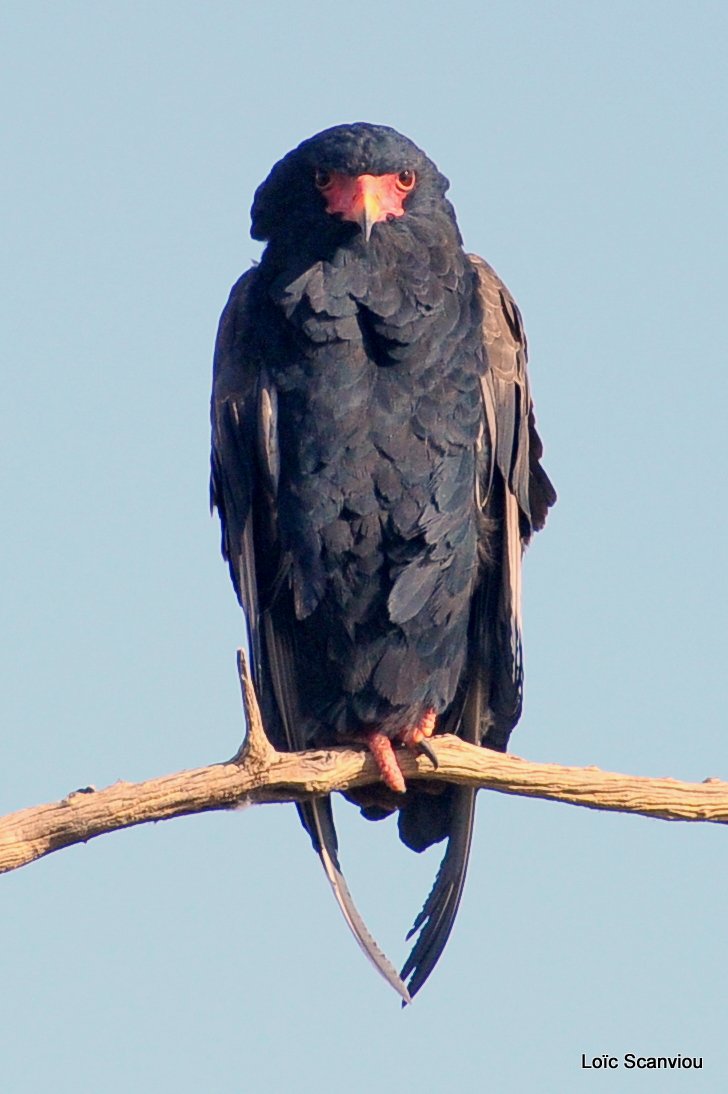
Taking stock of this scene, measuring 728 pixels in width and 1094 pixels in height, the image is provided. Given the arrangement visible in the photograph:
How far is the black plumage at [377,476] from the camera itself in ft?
21.3

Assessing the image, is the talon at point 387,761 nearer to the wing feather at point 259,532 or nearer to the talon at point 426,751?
the talon at point 426,751

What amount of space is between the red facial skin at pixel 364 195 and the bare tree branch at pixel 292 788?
1958 millimetres

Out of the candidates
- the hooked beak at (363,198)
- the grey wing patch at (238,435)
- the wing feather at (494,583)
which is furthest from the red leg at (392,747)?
the hooked beak at (363,198)

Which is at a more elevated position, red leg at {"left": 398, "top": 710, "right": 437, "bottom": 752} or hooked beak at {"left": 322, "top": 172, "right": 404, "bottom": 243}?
hooked beak at {"left": 322, "top": 172, "right": 404, "bottom": 243}

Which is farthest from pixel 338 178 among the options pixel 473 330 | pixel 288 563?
pixel 288 563

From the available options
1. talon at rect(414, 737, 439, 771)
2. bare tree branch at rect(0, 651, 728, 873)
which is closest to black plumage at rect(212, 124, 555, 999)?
talon at rect(414, 737, 439, 771)

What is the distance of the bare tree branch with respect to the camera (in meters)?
5.38

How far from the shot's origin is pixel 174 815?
555cm

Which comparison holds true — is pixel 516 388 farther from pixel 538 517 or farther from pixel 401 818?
pixel 401 818

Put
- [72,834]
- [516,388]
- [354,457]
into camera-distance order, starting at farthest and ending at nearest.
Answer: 1. [516,388]
2. [354,457]
3. [72,834]

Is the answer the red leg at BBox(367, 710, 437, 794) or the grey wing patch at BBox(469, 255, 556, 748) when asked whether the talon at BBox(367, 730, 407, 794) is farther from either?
the grey wing patch at BBox(469, 255, 556, 748)

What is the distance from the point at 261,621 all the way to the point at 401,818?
1030mm

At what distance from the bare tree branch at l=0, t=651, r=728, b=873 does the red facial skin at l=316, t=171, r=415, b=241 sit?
6.42ft

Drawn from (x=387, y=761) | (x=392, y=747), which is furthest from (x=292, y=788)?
(x=392, y=747)
